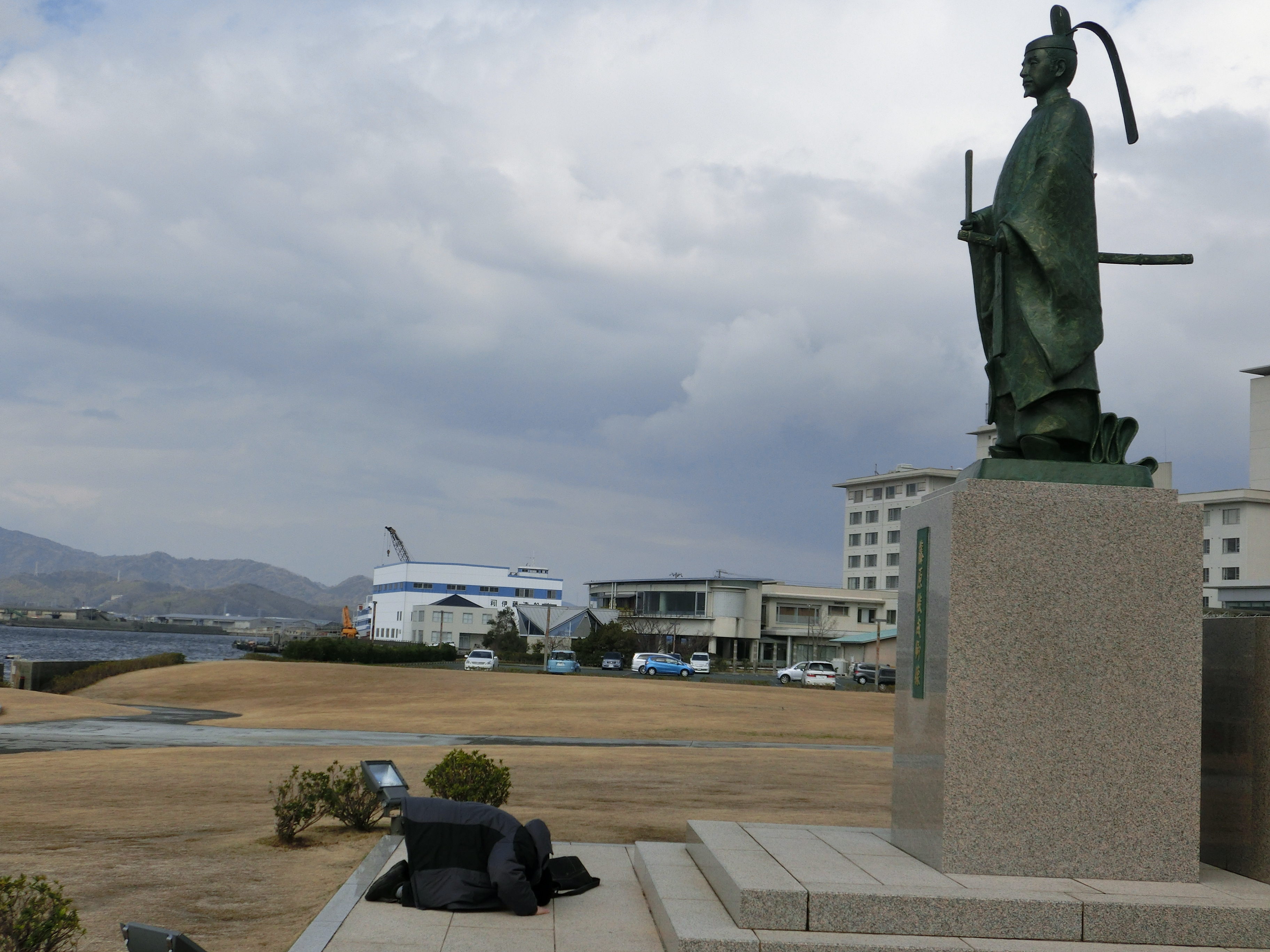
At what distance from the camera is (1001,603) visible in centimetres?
718

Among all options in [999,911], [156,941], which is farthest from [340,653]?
[156,941]

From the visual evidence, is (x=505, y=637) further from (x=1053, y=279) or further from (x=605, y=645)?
(x=1053, y=279)

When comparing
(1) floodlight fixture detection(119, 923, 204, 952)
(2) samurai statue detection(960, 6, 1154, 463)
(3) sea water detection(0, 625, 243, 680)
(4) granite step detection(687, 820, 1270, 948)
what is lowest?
(3) sea water detection(0, 625, 243, 680)

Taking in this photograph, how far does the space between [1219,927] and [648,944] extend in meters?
3.45

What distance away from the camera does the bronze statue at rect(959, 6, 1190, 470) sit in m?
7.77

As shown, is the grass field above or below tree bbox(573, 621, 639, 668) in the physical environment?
Answer: above

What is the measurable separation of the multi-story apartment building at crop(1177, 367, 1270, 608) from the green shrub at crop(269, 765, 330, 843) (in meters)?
62.2

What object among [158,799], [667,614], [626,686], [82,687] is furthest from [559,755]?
[667,614]

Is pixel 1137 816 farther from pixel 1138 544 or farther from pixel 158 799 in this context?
pixel 158 799

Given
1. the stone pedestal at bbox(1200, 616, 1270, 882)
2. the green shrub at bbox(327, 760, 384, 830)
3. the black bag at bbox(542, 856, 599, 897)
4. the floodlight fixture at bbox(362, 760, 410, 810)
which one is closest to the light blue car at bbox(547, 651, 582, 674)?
the floodlight fixture at bbox(362, 760, 410, 810)

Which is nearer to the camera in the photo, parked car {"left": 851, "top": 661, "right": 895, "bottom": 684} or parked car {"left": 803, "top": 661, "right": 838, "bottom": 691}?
parked car {"left": 803, "top": 661, "right": 838, "bottom": 691}

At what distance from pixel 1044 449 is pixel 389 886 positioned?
5698 millimetres

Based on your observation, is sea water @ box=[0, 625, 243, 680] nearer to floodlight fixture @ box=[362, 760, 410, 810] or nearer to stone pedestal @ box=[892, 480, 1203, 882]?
floodlight fixture @ box=[362, 760, 410, 810]

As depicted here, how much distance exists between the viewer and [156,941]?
15.4 ft
